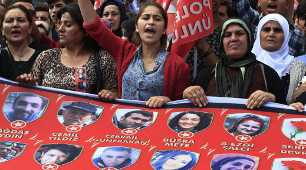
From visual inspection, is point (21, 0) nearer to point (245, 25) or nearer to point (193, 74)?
point (193, 74)

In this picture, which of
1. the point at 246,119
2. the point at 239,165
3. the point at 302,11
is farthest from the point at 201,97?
the point at 302,11

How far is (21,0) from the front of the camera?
779 centimetres

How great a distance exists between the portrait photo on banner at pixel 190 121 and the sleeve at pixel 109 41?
2.90 feet

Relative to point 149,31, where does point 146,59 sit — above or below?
below

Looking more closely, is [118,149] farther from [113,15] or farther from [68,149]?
[113,15]

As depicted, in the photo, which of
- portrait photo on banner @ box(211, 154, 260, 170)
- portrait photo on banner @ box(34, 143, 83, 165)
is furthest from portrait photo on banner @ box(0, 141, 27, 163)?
portrait photo on banner @ box(211, 154, 260, 170)

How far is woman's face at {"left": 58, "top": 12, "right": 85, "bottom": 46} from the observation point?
5277mm

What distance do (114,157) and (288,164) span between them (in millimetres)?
1164

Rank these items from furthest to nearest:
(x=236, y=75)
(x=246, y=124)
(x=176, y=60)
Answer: (x=176, y=60) < (x=236, y=75) < (x=246, y=124)

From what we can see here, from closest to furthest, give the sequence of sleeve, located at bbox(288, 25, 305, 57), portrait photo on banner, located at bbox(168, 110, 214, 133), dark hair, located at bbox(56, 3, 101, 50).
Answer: portrait photo on banner, located at bbox(168, 110, 214, 133) < dark hair, located at bbox(56, 3, 101, 50) < sleeve, located at bbox(288, 25, 305, 57)

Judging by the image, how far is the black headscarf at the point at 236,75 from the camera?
4609mm

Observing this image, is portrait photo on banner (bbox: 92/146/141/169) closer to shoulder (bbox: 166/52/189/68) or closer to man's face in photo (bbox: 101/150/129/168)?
man's face in photo (bbox: 101/150/129/168)

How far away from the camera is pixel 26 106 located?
15.4 feet

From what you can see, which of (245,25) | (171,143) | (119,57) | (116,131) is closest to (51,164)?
Result: (116,131)
